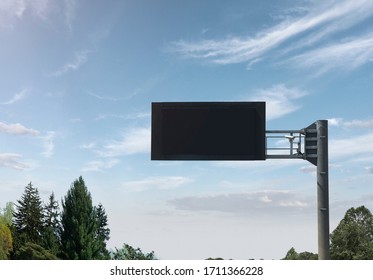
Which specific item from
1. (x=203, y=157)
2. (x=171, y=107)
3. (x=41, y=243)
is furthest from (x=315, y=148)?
(x=41, y=243)

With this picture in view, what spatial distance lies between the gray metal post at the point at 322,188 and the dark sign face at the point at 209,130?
1547 mm

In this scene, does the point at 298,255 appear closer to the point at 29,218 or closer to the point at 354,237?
the point at 354,237

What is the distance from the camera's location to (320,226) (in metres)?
13.4

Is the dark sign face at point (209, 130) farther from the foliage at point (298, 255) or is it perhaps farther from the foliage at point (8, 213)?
the foliage at point (8, 213)

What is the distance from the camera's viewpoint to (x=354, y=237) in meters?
37.2

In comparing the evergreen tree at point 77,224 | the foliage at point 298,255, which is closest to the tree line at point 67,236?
the evergreen tree at point 77,224

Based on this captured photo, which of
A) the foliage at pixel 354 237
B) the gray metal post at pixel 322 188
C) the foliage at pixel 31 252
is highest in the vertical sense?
the gray metal post at pixel 322 188

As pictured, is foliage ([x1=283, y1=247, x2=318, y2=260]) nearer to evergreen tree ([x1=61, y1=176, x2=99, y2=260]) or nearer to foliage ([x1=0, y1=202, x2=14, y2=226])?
evergreen tree ([x1=61, y1=176, x2=99, y2=260])

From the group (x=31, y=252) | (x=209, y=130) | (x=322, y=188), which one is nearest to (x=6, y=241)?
(x=31, y=252)

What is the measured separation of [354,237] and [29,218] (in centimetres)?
3088

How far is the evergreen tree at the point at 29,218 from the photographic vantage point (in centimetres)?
4874

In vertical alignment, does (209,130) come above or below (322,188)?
above

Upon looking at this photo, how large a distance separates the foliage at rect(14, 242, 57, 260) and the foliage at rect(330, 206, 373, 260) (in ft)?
75.5

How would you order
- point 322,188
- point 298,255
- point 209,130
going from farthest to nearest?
point 298,255
point 209,130
point 322,188
